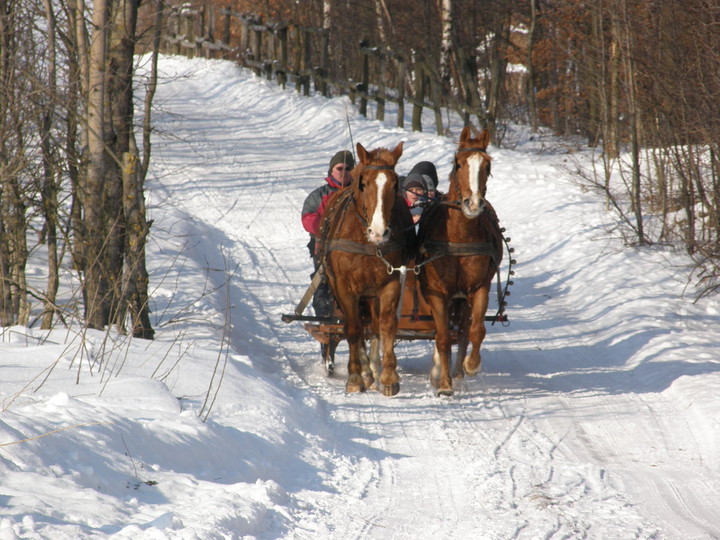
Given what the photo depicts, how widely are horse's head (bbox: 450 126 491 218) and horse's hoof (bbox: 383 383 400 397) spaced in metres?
1.53

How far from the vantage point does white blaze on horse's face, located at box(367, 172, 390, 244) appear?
6.33m

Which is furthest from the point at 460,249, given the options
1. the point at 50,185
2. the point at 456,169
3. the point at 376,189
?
the point at 50,185

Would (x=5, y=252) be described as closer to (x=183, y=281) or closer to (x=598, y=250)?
(x=183, y=281)

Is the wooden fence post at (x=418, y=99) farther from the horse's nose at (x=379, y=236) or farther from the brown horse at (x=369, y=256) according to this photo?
the horse's nose at (x=379, y=236)

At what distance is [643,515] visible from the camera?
14.6ft

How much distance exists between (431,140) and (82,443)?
1594 centimetres

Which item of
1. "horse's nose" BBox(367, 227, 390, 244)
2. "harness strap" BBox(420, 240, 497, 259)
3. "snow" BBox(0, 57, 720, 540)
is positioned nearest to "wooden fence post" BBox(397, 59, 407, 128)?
"snow" BBox(0, 57, 720, 540)

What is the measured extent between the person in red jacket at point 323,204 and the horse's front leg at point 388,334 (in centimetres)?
124

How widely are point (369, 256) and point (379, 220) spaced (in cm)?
57

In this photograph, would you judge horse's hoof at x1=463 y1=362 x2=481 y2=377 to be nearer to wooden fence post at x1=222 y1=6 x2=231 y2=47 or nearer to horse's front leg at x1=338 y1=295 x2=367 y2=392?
horse's front leg at x1=338 y1=295 x2=367 y2=392

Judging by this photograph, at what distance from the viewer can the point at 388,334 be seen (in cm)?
695

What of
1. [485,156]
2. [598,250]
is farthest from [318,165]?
[485,156]

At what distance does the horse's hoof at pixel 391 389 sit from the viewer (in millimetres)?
6926

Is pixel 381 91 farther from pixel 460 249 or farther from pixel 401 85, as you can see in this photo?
pixel 460 249
